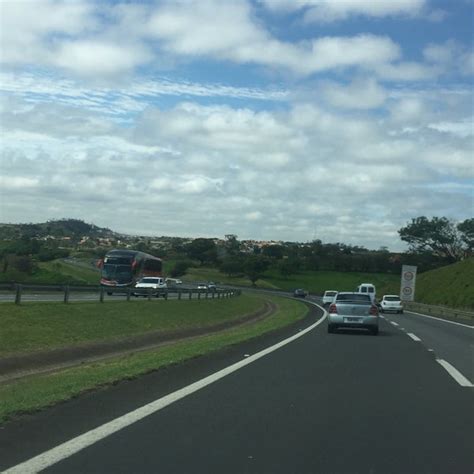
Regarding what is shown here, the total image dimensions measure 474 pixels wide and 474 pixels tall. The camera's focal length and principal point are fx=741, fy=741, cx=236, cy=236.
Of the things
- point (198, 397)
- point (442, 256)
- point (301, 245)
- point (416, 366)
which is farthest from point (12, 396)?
point (301, 245)

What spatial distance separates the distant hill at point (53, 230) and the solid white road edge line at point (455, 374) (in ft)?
200

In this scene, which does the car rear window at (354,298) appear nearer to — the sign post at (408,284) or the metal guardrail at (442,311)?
the metal guardrail at (442,311)

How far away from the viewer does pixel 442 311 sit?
56.3 metres

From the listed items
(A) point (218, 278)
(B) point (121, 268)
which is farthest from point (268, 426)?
(A) point (218, 278)

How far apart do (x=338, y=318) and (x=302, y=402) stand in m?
16.6

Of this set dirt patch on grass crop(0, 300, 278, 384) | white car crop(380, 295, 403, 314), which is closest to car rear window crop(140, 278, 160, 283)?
white car crop(380, 295, 403, 314)

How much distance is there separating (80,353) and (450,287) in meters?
65.7

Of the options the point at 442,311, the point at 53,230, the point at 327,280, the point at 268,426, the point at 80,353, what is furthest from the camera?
the point at 327,280

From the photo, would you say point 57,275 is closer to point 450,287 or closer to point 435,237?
point 450,287

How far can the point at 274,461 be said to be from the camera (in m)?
7.11

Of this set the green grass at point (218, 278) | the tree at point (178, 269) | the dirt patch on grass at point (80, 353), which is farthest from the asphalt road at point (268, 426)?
the green grass at point (218, 278)

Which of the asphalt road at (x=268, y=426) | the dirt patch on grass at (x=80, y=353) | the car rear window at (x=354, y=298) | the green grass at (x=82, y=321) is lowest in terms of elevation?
the dirt patch on grass at (x=80, y=353)

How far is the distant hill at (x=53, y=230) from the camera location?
7719 centimetres

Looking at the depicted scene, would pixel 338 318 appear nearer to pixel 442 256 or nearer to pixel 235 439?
pixel 235 439
